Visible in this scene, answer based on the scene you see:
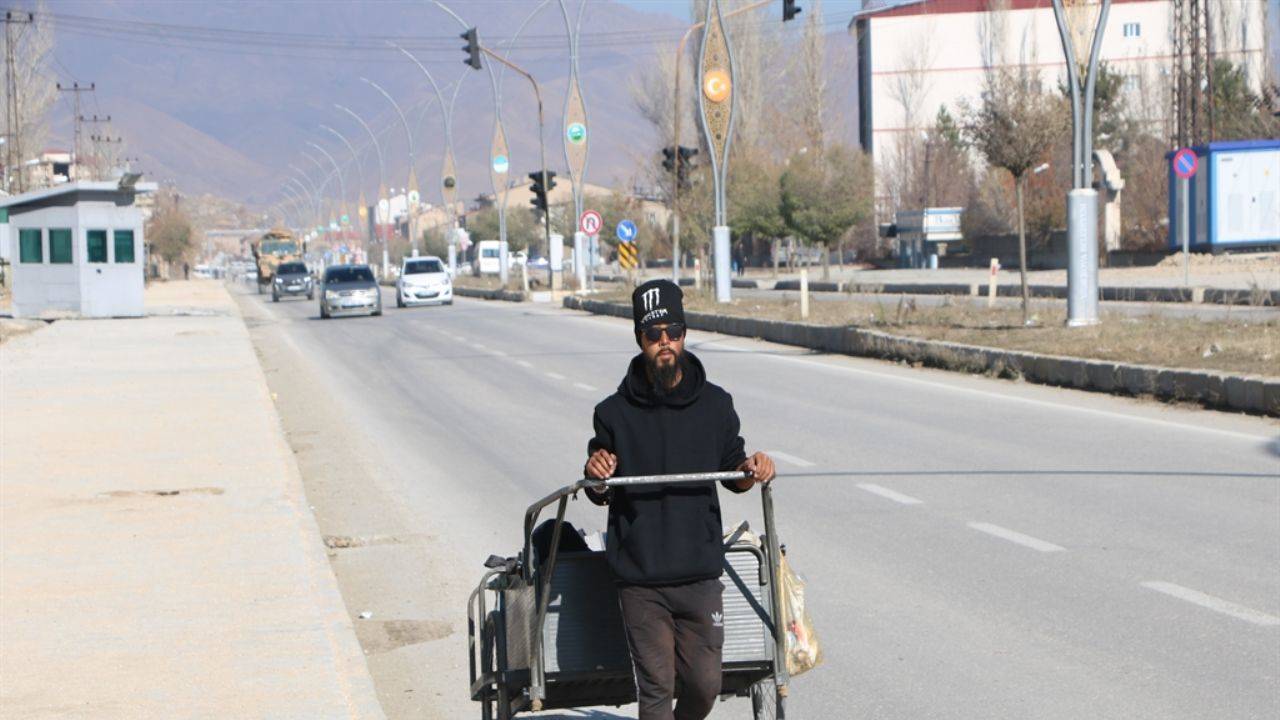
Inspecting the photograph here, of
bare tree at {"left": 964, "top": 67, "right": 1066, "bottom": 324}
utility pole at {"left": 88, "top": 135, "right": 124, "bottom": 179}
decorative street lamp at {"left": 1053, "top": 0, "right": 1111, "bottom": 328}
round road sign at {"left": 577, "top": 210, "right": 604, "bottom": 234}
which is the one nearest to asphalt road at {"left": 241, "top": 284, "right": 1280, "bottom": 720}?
decorative street lamp at {"left": 1053, "top": 0, "right": 1111, "bottom": 328}

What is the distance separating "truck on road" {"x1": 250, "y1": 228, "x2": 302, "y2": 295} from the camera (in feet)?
309

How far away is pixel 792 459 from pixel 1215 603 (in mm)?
5889

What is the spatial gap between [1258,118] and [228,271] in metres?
111

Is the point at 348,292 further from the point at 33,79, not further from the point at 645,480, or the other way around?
the point at 33,79

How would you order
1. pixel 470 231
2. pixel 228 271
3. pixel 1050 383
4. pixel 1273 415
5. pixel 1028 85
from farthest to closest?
pixel 228 271 → pixel 470 231 → pixel 1028 85 → pixel 1050 383 → pixel 1273 415

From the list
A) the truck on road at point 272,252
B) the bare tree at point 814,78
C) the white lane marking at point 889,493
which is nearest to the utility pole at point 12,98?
the truck on road at point 272,252

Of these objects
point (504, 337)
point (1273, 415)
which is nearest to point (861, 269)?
point (504, 337)

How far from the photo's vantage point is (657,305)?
4750 mm

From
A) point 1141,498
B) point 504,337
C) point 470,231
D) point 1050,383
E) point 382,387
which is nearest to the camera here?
point 1141,498

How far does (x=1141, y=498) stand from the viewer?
11.0m

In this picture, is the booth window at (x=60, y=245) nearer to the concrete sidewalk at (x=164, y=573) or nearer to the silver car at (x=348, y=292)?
the silver car at (x=348, y=292)

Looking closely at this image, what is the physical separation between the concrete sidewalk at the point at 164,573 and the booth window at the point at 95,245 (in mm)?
23765

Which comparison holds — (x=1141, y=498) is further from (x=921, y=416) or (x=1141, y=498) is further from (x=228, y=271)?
(x=228, y=271)

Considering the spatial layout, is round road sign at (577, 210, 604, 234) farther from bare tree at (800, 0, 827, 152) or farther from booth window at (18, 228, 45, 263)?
bare tree at (800, 0, 827, 152)
